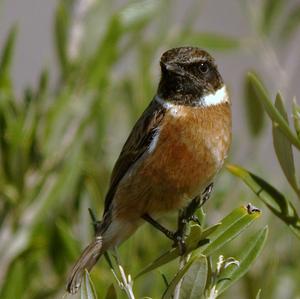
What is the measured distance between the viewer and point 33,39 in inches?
373

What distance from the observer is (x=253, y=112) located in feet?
12.4

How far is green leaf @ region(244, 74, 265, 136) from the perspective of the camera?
3748 mm

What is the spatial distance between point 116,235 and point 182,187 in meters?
0.30

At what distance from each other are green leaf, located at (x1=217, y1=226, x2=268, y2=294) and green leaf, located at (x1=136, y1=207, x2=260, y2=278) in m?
0.08

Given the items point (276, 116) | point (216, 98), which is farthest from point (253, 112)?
point (276, 116)

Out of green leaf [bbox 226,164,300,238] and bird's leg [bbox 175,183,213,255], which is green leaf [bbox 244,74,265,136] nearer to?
bird's leg [bbox 175,183,213,255]

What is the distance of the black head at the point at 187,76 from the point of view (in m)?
3.58

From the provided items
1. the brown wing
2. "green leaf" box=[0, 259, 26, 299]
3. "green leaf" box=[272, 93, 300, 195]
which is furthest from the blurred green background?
"green leaf" box=[272, 93, 300, 195]

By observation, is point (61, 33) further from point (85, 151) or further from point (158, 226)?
point (158, 226)

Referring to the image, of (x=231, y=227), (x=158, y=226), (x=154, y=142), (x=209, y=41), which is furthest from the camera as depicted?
(x=209, y=41)

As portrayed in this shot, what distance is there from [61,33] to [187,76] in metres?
0.56

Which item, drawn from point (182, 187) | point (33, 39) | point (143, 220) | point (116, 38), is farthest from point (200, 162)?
point (33, 39)

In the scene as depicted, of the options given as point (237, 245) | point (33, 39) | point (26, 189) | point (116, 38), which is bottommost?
point (33, 39)

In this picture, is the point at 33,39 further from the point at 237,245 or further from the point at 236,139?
the point at 237,245
